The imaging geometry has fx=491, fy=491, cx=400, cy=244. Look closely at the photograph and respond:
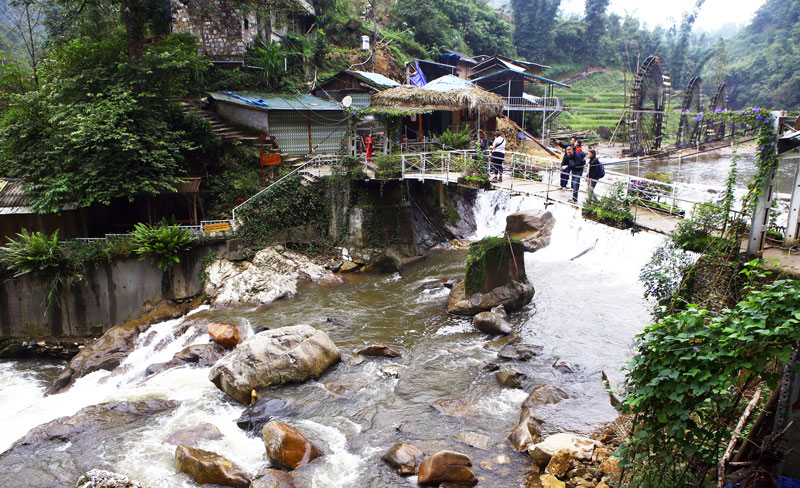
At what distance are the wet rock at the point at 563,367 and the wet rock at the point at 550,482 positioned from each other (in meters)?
3.75

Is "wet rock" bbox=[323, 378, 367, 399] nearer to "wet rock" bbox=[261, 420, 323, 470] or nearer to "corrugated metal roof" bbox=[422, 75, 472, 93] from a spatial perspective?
"wet rock" bbox=[261, 420, 323, 470]

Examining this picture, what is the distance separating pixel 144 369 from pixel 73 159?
744cm

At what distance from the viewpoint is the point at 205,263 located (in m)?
16.5

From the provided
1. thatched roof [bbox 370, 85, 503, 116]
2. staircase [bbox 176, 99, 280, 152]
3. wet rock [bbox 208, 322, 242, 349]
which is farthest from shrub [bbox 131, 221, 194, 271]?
thatched roof [bbox 370, 85, 503, 116]

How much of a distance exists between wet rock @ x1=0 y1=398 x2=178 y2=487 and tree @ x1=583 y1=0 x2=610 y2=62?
63037mm

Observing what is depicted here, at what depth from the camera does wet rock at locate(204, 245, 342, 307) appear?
52.5 feet

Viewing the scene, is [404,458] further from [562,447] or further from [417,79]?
[417,79]

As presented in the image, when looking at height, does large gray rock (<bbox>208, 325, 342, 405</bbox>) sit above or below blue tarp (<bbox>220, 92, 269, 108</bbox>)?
below

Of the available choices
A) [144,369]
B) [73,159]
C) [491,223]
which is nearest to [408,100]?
[491,223]

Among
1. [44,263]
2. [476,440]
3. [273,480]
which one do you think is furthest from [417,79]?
[273,480]

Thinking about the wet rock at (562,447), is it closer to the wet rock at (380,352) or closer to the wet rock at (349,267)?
the wet rock at (380,352)

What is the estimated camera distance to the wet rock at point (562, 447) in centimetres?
754

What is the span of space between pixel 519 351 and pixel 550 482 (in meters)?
4.58

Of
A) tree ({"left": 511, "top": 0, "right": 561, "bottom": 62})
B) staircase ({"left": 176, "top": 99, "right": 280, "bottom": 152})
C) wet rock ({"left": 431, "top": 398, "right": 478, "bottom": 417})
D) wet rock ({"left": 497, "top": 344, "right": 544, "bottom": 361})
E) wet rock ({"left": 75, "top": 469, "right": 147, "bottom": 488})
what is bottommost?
wet rock ({"left": 75, "top": 469, "right": 147, "bottom": 488})
